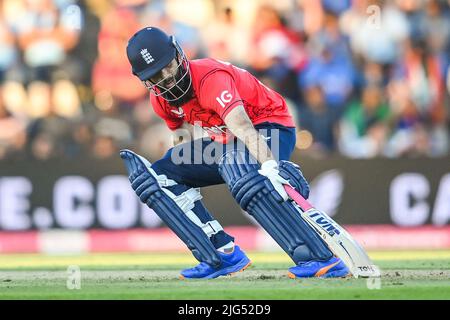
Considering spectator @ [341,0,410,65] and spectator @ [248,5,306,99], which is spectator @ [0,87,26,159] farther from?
spectator @ [341,0,410,65]

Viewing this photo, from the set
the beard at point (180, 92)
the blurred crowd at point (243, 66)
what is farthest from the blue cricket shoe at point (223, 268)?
the blurred crowd at point (243, 66)

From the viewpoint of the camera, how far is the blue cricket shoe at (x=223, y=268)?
7059 millimetres

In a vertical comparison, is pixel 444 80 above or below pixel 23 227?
above

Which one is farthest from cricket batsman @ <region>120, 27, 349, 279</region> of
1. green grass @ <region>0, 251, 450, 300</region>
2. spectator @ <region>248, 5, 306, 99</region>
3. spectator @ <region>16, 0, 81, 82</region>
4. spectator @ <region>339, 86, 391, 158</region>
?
spectator @ <region>16, 0, 81, 82</region>

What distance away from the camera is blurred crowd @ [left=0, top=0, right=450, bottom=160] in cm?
1157

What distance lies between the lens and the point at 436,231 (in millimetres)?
11109

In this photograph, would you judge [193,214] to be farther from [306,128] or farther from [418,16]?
[418,16]

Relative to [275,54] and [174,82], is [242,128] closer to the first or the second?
[174,82]

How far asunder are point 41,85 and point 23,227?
178 centimetres

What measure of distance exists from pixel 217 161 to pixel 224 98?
0.78 m

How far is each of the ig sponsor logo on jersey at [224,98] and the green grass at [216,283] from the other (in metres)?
1.20
